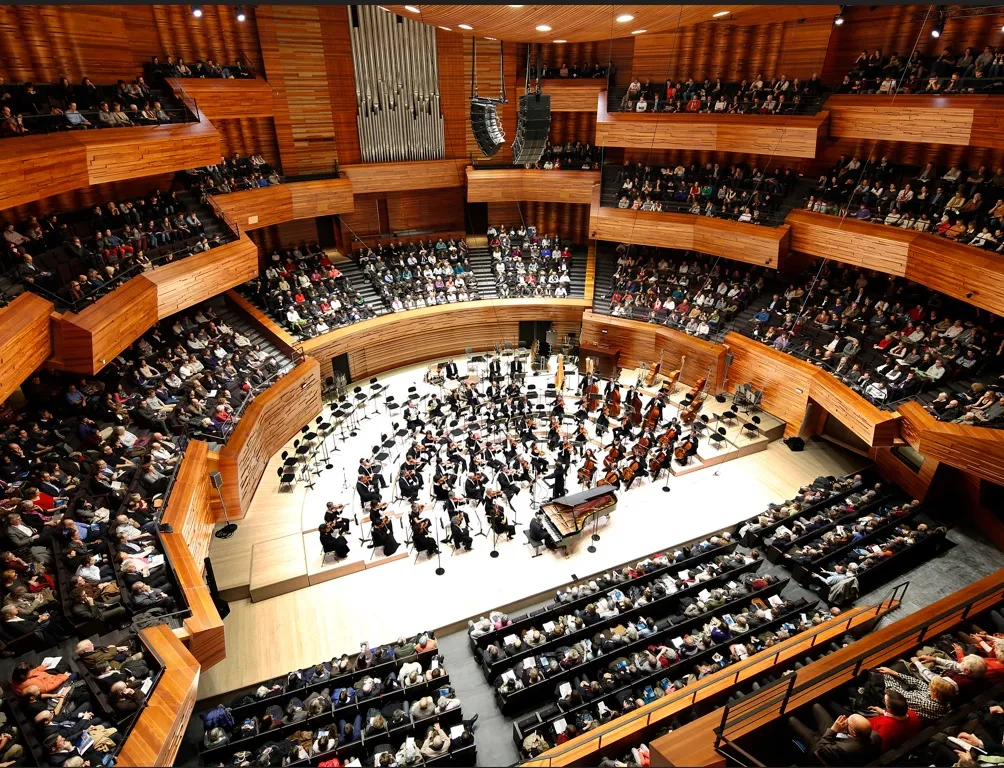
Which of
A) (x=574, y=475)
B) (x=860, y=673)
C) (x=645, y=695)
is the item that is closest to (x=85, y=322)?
(x=574, y=475)

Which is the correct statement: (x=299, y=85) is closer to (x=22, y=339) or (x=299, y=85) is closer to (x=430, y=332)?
(x=430, y=332)

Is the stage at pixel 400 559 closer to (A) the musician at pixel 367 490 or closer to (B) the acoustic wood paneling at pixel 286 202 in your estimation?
(A) the musician at pixel 367 490

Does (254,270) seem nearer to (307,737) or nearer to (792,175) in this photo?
(307,737)

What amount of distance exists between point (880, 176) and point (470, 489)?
13.2 metres

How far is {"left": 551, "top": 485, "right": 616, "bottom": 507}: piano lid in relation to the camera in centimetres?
1239

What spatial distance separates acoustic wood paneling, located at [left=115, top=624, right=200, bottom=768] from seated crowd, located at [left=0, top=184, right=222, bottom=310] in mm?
6385

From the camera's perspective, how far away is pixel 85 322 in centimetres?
1083

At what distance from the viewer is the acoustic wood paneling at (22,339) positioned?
9.32 metres

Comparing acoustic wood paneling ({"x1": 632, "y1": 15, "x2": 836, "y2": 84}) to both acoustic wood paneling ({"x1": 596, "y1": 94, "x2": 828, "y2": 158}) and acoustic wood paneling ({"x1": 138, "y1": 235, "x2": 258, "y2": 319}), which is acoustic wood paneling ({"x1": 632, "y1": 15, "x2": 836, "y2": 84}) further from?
acoustic wood paneling ({"x1": 138, "y1": 235, "x2": 258, "y2": 319})

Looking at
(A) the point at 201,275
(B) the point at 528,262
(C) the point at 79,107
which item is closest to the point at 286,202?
(A) the point at 201,275

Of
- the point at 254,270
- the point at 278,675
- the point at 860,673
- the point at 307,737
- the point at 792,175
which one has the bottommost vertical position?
the point at 278,675

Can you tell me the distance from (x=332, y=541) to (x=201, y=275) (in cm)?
698

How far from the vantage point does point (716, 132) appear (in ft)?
58.3

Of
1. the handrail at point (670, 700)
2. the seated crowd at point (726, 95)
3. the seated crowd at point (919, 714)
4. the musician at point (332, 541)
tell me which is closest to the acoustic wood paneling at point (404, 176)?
the seated crowd at point (726, 95)
